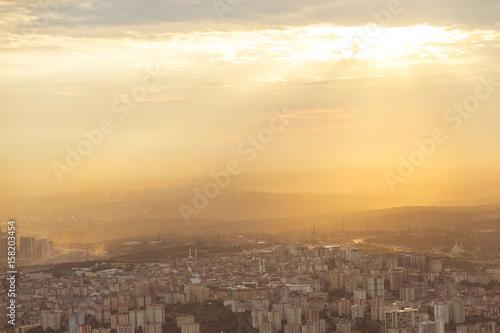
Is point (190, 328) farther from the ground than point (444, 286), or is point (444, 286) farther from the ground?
point (444, 286)

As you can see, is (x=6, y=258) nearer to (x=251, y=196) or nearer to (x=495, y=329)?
(x=495, y=329)

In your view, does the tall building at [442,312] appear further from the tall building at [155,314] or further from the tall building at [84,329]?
the tall building at [84,329]

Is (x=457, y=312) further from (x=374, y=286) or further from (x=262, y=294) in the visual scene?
(x=262, y=294)

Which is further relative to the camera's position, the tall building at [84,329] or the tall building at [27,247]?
the tall building at [27,247]

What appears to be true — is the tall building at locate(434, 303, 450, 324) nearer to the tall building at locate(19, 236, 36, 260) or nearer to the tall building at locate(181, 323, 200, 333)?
the tall building at locate(181, 323, 200, 333)

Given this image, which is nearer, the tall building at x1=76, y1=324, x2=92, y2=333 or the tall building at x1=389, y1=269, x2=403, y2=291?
the tall building at x1=76, y1=324, x2=92, y2=333

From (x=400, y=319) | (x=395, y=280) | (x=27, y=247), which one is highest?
(x=27, y=247)

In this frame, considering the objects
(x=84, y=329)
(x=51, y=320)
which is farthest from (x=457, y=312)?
(x=51, y=320)

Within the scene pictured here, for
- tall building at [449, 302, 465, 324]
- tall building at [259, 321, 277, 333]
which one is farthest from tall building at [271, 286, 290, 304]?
tall building at [449, 302, 465, 324]

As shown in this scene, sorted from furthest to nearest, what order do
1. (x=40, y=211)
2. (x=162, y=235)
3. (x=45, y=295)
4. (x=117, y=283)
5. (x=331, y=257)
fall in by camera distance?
(x=162, y=235) < (x=40, y=211) < (x=331, y=257) < (x=117, y=283) < (x=45, y=295)

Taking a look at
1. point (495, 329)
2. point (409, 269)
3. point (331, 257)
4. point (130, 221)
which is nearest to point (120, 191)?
point (130, 221)

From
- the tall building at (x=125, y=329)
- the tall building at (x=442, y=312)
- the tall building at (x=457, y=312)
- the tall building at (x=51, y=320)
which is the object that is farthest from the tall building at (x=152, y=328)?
the tall building at (x=457, y=312)
